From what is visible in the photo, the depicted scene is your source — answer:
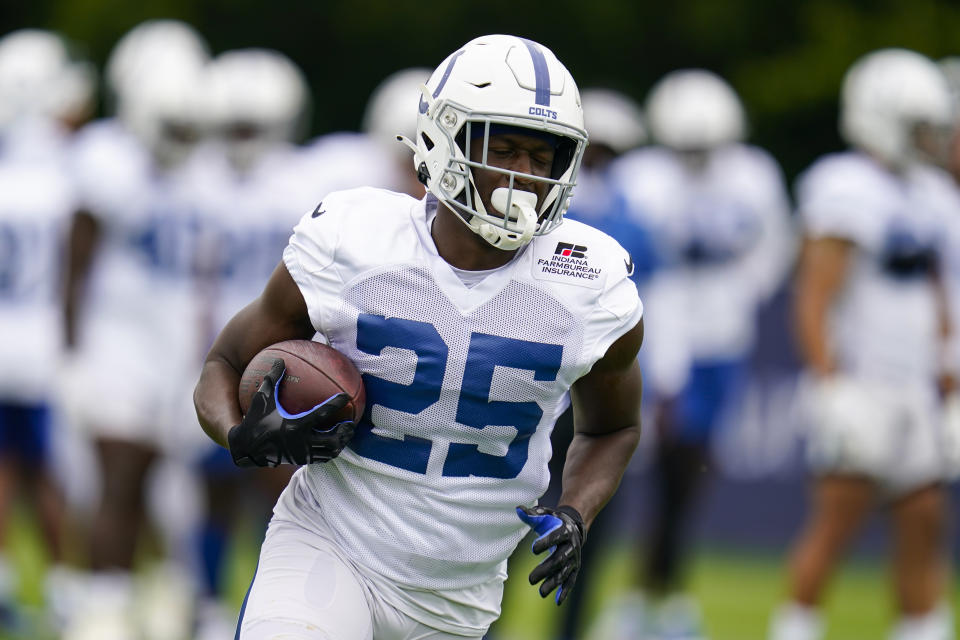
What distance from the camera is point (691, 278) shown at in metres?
7.72

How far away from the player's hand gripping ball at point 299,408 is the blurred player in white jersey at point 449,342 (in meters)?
0.02

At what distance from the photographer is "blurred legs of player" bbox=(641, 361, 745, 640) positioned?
7.28 meters

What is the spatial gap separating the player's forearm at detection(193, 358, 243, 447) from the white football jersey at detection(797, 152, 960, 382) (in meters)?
3.41

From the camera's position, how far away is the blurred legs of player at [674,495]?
728cm

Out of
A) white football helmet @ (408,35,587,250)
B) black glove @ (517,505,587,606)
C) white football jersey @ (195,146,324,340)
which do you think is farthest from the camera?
white football jersey @ (195,146,324,340)

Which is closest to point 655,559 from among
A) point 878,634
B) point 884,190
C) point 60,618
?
point 878,634

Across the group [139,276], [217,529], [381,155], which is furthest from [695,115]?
[217,529]

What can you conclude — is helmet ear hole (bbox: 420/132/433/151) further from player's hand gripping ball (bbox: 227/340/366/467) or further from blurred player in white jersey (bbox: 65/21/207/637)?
blurred player in white jersey (bbox: 65/21/207/637)

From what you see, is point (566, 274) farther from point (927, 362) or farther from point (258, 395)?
point (927, 362)

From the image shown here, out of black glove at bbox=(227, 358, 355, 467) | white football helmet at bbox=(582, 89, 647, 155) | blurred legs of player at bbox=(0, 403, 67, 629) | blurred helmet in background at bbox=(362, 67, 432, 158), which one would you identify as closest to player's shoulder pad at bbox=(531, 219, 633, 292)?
black glove at bbox=(227, 358, 355, 467)

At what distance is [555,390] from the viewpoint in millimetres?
3494

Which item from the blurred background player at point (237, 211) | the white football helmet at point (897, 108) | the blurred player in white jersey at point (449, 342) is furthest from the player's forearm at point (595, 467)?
the white football helmet at point (897, 108)

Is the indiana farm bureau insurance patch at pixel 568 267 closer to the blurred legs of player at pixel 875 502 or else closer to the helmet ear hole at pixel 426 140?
the helmet ear hole at pixel 426 140

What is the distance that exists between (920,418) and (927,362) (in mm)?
246
